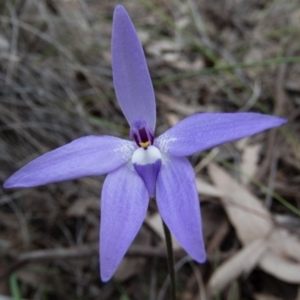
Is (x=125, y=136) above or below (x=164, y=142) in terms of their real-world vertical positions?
below

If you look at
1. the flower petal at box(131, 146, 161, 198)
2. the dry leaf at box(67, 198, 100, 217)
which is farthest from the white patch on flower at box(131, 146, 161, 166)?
the dry leaf at box(67, 198, 100, 217)

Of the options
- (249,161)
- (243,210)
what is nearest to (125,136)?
(249,161)

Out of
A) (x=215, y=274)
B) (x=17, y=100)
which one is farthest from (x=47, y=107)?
(x=215, y=274)

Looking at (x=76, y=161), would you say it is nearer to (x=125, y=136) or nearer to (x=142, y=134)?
(x=142, y=134)

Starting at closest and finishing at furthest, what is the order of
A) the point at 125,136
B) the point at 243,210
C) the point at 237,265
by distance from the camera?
the point at 237,265
the point at 243,210
the point at 125,136

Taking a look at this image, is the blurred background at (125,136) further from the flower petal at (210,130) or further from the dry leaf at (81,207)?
the flower petal at (210,130)

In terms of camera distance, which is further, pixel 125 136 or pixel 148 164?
pixel 125 136
